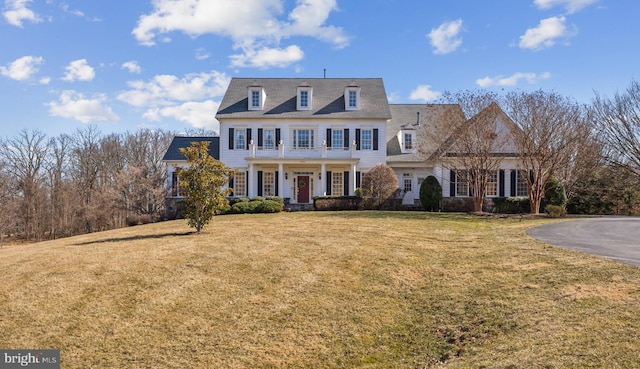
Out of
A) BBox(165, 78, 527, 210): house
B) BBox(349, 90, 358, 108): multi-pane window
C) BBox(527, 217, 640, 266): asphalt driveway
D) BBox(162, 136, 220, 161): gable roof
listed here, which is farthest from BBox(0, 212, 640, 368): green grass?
BBox(349, 90, 358, 108): multi-pane window

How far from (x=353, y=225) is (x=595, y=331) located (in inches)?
454

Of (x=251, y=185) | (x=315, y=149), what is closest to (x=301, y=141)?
(x=315, y=149)

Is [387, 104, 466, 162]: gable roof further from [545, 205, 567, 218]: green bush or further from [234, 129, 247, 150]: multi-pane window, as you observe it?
[234, 129, 247, 150]: multi-pane window

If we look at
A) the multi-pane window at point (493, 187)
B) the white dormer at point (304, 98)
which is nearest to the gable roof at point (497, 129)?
the multi-pane window at point (493, 187)

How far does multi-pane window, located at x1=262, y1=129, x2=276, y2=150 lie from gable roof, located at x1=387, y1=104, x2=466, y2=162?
26.9ft

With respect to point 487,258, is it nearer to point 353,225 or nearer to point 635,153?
point 353,225

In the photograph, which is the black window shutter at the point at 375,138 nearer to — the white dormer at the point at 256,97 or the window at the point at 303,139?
the window at the point at 303,139

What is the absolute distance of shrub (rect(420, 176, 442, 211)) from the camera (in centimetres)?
2581

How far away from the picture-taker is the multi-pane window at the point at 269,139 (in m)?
29.8

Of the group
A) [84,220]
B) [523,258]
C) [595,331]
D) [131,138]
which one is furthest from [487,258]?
[131,138]

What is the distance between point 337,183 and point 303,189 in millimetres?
2547

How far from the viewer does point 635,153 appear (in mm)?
31250

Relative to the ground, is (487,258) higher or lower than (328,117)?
lower

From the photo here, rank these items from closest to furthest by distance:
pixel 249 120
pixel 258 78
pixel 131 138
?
1. pixel 249 120
2. pixel 258 78
3. pixel 131 138
